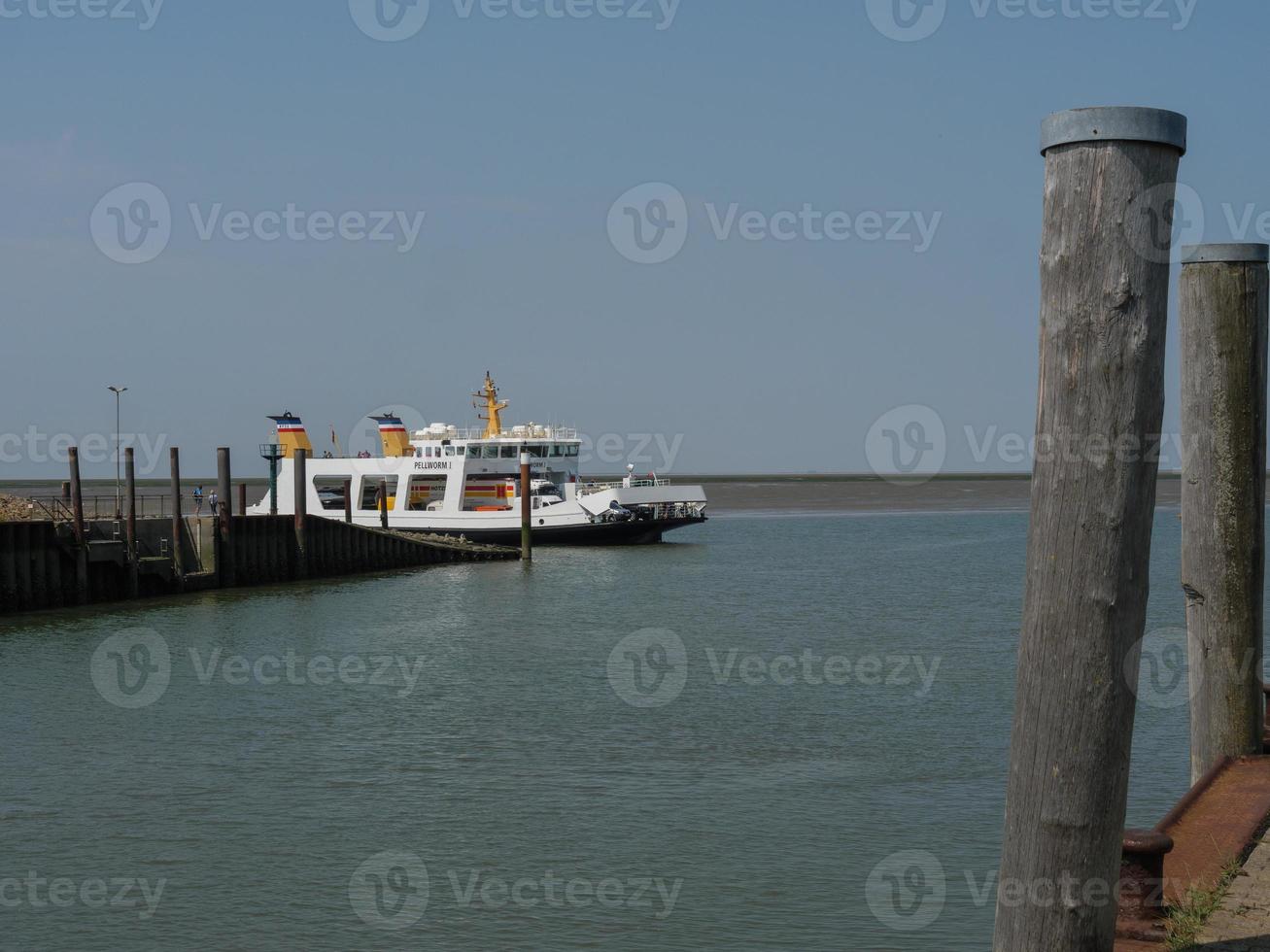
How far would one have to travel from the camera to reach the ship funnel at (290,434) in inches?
2151

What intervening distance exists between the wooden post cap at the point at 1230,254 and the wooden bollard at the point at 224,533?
31.9 metres

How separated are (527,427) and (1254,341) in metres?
47.3

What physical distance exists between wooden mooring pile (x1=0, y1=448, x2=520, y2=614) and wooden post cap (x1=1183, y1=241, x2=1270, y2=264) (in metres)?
26.9

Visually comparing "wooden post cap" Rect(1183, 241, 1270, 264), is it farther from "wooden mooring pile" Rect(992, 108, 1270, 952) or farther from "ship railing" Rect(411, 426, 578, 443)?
"ship railing" Rect(411, 426, 578, 443)

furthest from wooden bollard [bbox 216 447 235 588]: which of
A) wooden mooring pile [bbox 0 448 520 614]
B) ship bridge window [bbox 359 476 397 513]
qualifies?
ship bridge window [bbox 359 476 397 513]

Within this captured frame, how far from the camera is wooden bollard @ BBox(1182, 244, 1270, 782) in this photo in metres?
6.47

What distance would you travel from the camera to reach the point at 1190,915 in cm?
505

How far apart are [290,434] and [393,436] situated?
14.4 ft

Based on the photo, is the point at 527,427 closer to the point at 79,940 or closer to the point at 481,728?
the point at 481,728

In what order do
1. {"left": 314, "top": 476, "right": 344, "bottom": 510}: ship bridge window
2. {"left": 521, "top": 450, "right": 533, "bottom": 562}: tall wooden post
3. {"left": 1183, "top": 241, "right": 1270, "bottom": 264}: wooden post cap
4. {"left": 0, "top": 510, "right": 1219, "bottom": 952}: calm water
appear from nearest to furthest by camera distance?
{"left": 1183, "top": 241, "right": 1270, "bottom": 264}: wooden post cap, {"left": 0, "top": 510, "right": 1219, "bottom": 952}: calm water, {"left": 521, "top": 450, "right": 533, "bottom": 562}: tall wooden post, {"left": 314, "top": 476, "right": 344, "bottom": 510}: ship bridge window

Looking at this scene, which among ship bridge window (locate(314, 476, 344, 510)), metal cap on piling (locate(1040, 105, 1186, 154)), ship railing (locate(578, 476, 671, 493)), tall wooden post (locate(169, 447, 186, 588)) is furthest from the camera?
ship bridge window (locate(314, 476, 344, 510))

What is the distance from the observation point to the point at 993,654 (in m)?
22.6

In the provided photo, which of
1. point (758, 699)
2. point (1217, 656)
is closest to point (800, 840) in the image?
point (1217, 656)

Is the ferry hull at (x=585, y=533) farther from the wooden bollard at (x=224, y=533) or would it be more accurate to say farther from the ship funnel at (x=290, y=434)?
the wooden bollard at (x=224, y=533)
